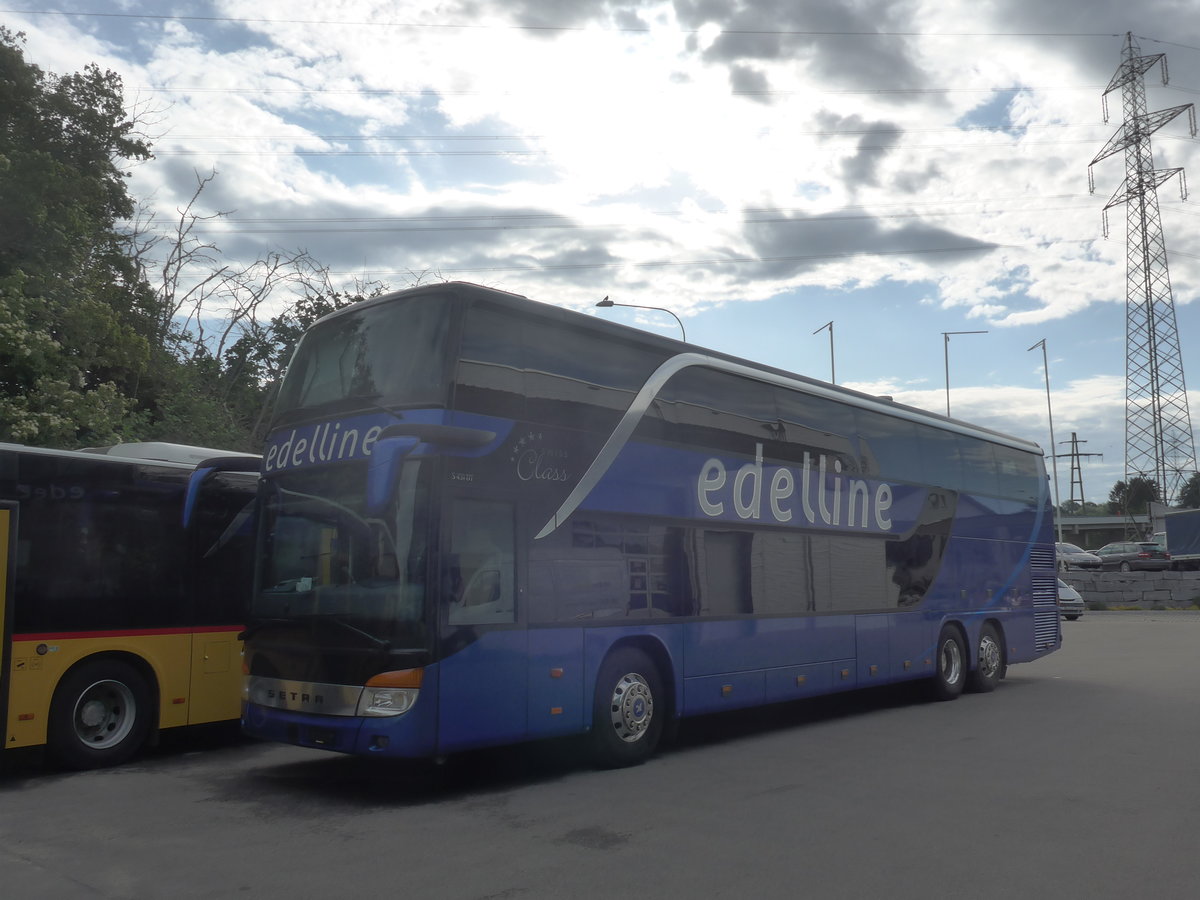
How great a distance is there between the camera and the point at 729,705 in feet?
35.0

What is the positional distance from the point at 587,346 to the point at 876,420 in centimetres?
553

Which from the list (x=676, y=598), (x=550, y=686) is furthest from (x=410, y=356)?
(x=676, y=598)

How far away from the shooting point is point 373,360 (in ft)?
28.4

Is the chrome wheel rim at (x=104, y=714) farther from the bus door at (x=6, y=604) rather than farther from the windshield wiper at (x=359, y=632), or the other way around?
the windshield wiper at (x=359, y=632)

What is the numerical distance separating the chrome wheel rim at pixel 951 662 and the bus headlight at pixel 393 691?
9.21 metres

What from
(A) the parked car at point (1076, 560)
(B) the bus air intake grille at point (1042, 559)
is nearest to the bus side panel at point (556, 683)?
(B) the bus air intake grille at point (1042, 559)

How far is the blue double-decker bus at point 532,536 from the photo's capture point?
25.9ft

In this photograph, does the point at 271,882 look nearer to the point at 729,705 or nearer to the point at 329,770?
the point at 329,770

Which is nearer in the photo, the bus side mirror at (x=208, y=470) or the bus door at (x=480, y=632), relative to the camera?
the bus door at (x=480, y=632)

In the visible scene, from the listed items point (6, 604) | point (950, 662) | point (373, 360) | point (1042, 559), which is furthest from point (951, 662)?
point (6, 604)

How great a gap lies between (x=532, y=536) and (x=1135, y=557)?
184 feet

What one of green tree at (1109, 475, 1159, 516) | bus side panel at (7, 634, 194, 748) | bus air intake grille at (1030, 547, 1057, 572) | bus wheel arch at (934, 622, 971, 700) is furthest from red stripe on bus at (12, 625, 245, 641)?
green tree at (1109, 475, 1159, 516)

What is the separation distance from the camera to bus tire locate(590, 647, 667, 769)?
30.2 ft

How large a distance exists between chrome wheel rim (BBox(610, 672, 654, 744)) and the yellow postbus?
140 inches
